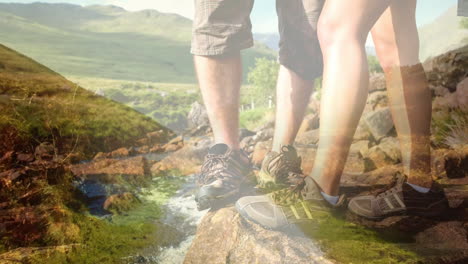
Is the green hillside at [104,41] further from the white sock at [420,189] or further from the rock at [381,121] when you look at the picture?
the white sock at [420,189]

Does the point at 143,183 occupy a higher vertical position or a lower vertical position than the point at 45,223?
higher

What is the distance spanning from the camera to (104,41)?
2.07m

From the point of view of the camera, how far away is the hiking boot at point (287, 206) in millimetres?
1868

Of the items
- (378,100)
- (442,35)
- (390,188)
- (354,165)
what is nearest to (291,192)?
(354,165)

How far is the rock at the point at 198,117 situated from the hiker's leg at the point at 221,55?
3 cm

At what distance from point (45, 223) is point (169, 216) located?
0.70 m

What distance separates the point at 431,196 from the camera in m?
1.94

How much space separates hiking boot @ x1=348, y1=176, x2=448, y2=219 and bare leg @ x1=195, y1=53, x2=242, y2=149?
88cm

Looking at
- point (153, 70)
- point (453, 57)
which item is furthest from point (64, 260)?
point (453, 57)

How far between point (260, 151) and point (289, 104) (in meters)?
0.35

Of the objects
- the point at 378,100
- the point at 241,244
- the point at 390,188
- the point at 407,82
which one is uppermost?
the point at 407,82

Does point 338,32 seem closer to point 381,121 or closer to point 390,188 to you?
point 381,121

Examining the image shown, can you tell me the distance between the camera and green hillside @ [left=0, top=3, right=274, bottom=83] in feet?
6.48

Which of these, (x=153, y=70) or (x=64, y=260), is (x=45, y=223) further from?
(x=153, y=70)
